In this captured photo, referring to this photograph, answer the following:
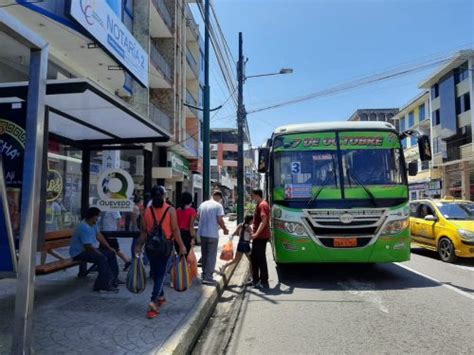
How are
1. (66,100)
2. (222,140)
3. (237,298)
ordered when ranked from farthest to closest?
(222,140), (237,298), (66,100)

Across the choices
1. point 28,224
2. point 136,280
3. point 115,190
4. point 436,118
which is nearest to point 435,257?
point 115,190

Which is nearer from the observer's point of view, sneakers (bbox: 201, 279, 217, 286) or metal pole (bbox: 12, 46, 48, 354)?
metal pole (bbox: 12, 46, 48, 354)

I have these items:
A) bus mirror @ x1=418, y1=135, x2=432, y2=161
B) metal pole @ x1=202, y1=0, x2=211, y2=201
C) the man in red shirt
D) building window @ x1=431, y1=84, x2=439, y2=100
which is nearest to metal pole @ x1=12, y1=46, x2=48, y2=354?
the man in red shirt

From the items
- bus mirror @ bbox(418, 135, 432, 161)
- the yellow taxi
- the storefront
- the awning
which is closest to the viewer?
the awning

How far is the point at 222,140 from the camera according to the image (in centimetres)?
8138

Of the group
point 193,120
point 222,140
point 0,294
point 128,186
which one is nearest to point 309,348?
point 0,294

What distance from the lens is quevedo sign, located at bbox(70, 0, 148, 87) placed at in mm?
10907

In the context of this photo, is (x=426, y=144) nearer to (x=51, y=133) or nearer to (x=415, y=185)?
(x=51, y=133)

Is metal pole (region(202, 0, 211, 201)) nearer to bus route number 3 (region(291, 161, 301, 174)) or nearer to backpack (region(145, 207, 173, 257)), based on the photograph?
bus route number 3 (region(291, 161, 301, 174))

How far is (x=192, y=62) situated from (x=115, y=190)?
25.1m

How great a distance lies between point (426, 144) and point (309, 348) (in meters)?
5.75

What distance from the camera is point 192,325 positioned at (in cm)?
537

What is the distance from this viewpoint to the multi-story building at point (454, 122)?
34.4m

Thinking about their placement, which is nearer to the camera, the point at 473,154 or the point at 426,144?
the point at 426,144
